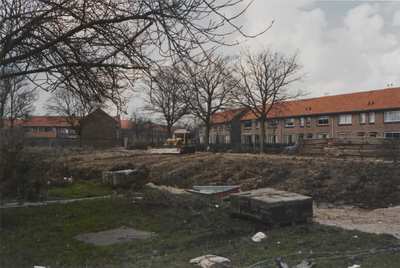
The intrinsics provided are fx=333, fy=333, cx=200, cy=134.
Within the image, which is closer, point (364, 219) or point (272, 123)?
point (364, 219)

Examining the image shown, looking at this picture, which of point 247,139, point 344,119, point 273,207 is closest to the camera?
point 273,207

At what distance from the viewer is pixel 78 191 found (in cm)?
1127

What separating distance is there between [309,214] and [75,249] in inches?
183

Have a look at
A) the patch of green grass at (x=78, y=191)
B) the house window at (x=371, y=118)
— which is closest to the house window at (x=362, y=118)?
the house window at (x=371, y=118)

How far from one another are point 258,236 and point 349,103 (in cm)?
4326

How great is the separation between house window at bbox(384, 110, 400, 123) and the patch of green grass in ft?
122

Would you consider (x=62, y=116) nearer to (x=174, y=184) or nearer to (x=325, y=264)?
(x=174, y=184)

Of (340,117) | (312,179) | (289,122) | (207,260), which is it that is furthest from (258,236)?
(289,122)

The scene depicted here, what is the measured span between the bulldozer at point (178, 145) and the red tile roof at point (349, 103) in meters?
8.62

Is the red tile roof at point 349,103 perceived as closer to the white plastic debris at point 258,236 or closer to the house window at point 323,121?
the house window at point 323,121

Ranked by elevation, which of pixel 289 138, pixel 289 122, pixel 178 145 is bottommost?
pixel 178 145

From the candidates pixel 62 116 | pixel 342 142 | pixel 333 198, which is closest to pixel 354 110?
pixel 342 142

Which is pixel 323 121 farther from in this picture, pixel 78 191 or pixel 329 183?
pixel 78 191

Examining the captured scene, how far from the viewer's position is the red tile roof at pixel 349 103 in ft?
131
